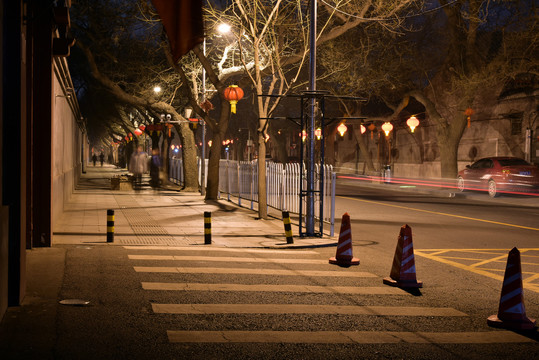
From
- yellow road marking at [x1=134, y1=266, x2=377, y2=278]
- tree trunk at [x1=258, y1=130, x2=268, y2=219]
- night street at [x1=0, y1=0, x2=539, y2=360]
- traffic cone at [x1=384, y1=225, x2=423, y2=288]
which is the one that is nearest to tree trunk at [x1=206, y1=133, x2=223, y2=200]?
night street at [x1=0, y1=0, x2=539, y2=360]

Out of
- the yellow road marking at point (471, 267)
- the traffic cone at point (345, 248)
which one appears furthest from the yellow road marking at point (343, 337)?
the traffic cone at point (345, 248)

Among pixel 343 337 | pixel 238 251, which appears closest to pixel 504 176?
pixel 238 251

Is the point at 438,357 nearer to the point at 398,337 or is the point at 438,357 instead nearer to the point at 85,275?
the point at 398,337

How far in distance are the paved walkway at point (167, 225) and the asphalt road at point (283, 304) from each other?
3.21 feet

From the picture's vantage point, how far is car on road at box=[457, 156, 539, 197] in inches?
1035

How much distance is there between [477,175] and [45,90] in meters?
21.9

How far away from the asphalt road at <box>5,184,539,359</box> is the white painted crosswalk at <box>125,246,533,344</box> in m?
0.02

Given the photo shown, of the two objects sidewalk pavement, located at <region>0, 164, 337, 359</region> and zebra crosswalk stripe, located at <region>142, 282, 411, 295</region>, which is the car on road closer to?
sidewalk pavement, located at <region>0, 164, 337, 359</region>

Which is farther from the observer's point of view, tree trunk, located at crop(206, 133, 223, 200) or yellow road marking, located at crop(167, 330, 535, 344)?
tree trunk, located at crop(206, 133, 223, 200)

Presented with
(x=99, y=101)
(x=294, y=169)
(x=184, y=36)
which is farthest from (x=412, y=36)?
(x=184, y=36)

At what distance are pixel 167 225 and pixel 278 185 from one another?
14.4ft

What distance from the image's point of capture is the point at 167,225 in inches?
632

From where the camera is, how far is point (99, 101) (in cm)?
4431

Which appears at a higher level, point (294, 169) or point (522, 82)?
point (522, 82)
